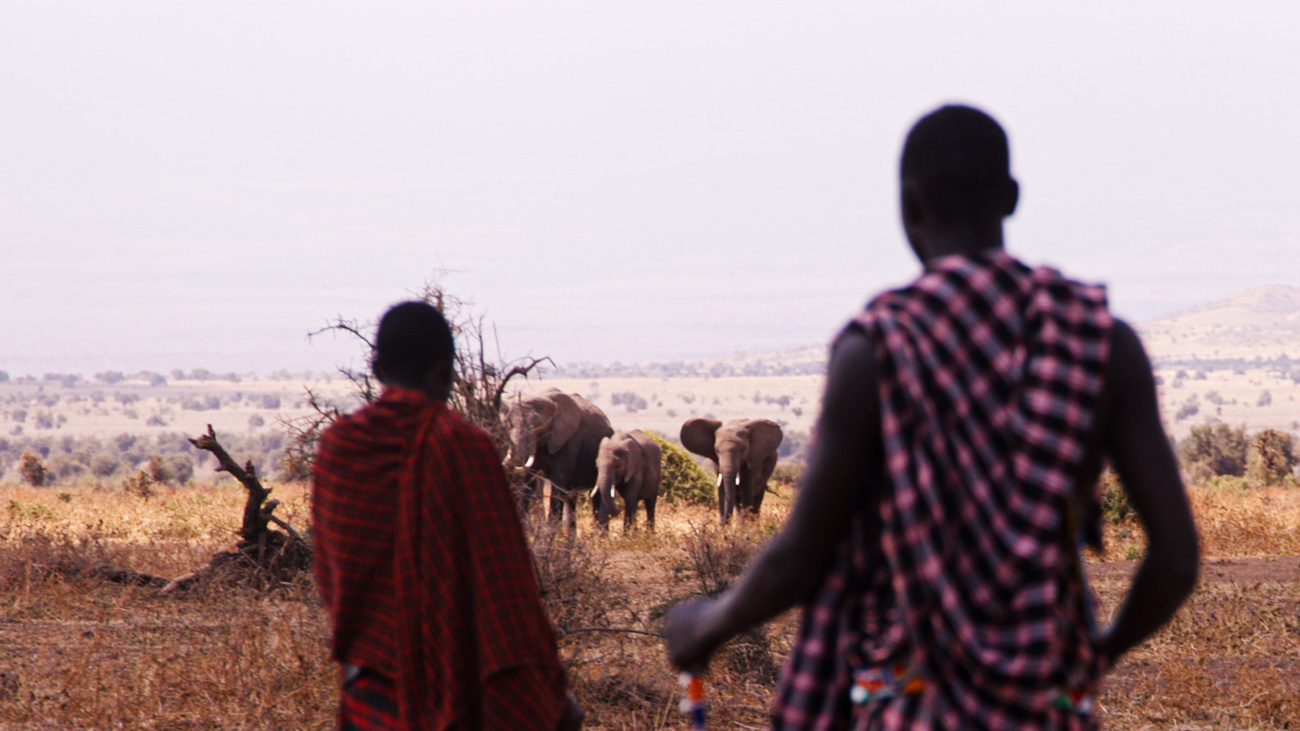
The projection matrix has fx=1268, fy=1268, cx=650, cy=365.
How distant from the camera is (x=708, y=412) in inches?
4358

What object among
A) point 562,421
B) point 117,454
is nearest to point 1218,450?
point 562,421

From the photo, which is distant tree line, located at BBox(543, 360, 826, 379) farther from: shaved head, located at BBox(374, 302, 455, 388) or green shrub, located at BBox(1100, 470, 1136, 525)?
shaved head, located at BBox(374, 302, 455, 388)

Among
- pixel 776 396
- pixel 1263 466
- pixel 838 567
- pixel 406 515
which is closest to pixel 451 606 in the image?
pixel 406 515

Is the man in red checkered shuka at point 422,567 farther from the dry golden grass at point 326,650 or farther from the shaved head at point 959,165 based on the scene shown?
the dry golden grass at point 326,650

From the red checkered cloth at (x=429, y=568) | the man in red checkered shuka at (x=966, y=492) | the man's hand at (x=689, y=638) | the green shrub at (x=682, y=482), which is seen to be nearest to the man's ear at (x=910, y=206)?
the man in red checkered shuka at (x=966, y=492)

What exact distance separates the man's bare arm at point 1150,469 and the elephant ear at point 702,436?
782 inches

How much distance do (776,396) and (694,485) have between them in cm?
10511

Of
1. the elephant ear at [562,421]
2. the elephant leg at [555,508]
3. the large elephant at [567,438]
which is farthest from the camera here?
the elephant ear at [562,421]

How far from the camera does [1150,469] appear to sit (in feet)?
6.26

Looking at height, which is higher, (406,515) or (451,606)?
(406,515)

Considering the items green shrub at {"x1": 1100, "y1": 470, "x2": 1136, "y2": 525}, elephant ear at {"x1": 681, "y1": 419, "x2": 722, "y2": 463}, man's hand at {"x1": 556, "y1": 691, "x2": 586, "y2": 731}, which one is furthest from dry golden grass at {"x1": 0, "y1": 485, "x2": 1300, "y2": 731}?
elephant ear at {"x1": 681, "y1": 419, "x2": 722, "y2": 463}

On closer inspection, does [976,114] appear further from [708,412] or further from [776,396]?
[776,396]

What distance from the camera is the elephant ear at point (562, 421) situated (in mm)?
18203

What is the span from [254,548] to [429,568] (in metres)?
7.39
